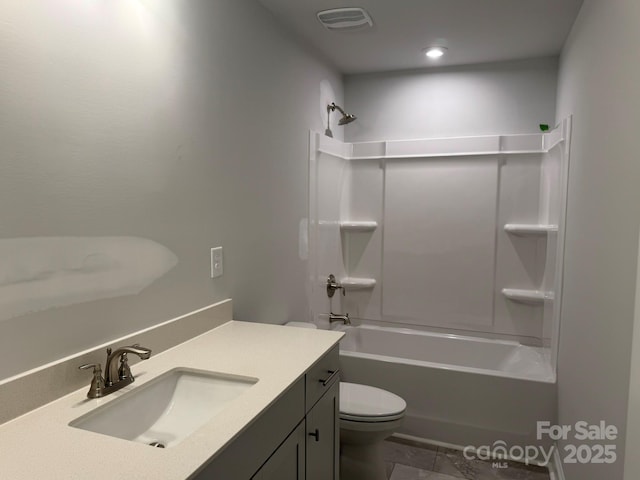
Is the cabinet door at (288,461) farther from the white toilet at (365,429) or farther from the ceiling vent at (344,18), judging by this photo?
the ceiling vent at (344,18)

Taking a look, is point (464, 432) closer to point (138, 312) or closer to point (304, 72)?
point (138, 312)

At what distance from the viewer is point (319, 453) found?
5.14 ft

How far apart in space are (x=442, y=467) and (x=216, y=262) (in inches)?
66.6

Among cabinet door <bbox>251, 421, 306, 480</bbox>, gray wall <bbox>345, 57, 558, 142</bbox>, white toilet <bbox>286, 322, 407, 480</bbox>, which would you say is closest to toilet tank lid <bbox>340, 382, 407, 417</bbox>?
white toilet <bbox>286, 322, 407, 480</bbox>

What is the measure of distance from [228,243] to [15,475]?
4.01ft

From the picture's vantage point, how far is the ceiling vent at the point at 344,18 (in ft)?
7.36

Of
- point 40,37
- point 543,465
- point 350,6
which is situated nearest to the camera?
point 40,37

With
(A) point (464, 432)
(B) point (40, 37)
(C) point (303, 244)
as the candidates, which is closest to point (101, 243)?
(B) point (40, 37)

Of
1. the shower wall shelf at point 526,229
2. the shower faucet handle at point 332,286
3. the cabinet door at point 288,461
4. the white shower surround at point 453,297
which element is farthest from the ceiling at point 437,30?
the cabinet door at point 288,461

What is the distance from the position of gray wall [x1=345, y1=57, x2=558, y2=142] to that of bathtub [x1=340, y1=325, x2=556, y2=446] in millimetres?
1620

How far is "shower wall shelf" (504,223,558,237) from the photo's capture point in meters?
2.96

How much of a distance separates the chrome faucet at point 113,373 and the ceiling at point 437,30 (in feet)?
5.84

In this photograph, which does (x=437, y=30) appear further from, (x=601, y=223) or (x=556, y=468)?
(x=556, y=468)

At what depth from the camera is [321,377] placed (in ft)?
5.09
